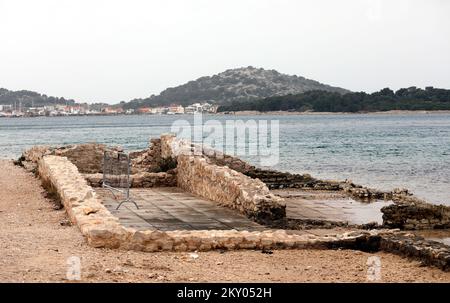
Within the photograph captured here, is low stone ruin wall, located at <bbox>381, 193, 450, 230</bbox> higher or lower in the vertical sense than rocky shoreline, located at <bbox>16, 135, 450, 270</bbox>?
lower

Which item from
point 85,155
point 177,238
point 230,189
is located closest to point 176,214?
point 230,189

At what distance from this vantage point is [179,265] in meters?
9.15

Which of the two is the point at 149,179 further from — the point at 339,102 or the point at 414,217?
the point at 339,102

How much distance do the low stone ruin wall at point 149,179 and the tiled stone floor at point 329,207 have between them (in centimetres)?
304

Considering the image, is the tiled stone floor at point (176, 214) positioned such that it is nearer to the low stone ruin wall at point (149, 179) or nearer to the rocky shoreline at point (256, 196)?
the rocky shoreline at point (256, 196)

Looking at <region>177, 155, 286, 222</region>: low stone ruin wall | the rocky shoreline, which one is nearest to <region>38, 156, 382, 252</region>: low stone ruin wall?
the rocky shoreline

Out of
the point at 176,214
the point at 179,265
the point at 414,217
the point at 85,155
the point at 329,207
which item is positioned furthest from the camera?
the point at 85,155

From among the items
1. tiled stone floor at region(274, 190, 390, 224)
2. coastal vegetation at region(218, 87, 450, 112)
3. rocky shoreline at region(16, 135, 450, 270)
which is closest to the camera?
rocky shoreline at region(16, 135, 450, 270)

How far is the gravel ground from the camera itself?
8.28 m

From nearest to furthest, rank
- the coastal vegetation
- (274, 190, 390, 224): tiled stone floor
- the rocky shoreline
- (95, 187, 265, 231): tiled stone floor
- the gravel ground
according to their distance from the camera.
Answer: the gravel ground < the rocky shoreline < (95, 187, 265, 231): tiled stone floor < (274, 190, 390, 224): tiled stone floor < the coastal vegetation

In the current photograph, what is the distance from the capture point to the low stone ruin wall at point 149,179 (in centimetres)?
1862

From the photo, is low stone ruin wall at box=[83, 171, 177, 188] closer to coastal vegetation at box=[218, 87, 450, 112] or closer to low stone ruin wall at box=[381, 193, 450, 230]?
low stone ruin wall at box=[381, 193, 450, 230]

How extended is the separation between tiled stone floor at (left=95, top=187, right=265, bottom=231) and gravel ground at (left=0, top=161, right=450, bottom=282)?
1.60 m

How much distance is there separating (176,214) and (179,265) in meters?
4.27
